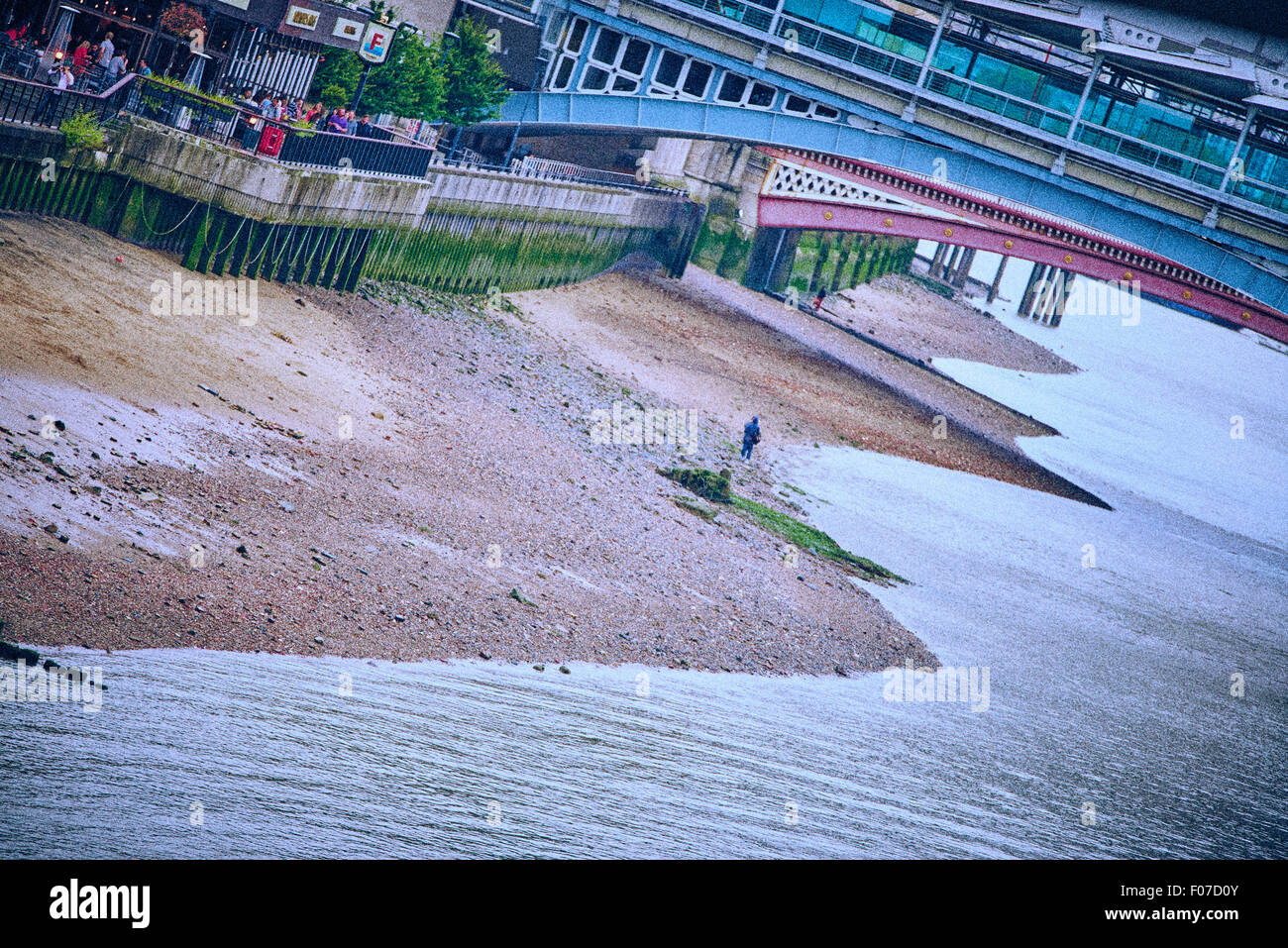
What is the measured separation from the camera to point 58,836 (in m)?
9.52

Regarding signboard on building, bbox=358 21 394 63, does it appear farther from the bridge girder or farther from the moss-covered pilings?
the bridge girder

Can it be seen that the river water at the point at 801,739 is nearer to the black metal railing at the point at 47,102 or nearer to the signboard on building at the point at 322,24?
the black metal railing at the point at 47,102

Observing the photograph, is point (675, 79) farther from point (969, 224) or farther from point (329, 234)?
point (329, 234)

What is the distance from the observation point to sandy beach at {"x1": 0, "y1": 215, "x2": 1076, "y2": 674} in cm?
1430

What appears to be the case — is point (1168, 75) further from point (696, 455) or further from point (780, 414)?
point (696, 455)

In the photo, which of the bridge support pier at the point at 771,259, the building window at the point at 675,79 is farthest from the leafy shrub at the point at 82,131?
the bridge support pier at the point at 771,259

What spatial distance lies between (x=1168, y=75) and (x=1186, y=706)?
21668 mm

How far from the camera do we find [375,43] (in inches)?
1156

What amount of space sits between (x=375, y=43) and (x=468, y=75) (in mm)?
8027

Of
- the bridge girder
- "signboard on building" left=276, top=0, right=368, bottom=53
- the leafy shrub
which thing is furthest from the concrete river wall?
the bridge girder

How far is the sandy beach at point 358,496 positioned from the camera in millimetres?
14297

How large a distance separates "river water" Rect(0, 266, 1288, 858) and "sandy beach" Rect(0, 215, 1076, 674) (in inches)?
35.6

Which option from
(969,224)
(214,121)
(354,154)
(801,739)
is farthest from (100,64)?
(969,224)
